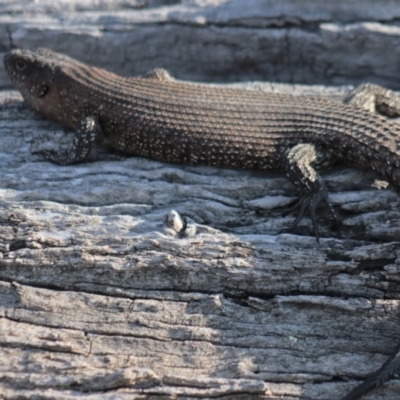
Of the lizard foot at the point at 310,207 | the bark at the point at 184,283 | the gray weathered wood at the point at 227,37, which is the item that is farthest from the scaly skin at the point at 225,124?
the gray weathered wood at the point at 227,37

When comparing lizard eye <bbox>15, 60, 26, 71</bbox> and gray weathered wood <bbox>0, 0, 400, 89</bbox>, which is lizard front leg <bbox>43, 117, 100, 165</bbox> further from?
gray weathered wood <bbox>0, 0, 400, 89</bbox>

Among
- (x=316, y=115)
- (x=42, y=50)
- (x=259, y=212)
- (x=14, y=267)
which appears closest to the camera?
(x=14, y=267)

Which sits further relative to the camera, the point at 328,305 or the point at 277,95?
the point at 277,95

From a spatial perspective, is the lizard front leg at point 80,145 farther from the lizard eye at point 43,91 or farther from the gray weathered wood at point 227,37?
the gray weathered wood at point 227,37

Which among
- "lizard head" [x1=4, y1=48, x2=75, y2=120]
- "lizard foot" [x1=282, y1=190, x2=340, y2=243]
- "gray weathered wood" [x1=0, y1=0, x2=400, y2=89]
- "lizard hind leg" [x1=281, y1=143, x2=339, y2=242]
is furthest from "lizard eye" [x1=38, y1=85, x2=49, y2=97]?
"lizard foot" [x1=282, y1=190, x2=340, y2=243]

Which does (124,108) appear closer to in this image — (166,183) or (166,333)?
(166,183)

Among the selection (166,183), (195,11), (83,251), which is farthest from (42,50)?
(83,251)

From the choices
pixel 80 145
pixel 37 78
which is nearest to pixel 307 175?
pixel 80 145
